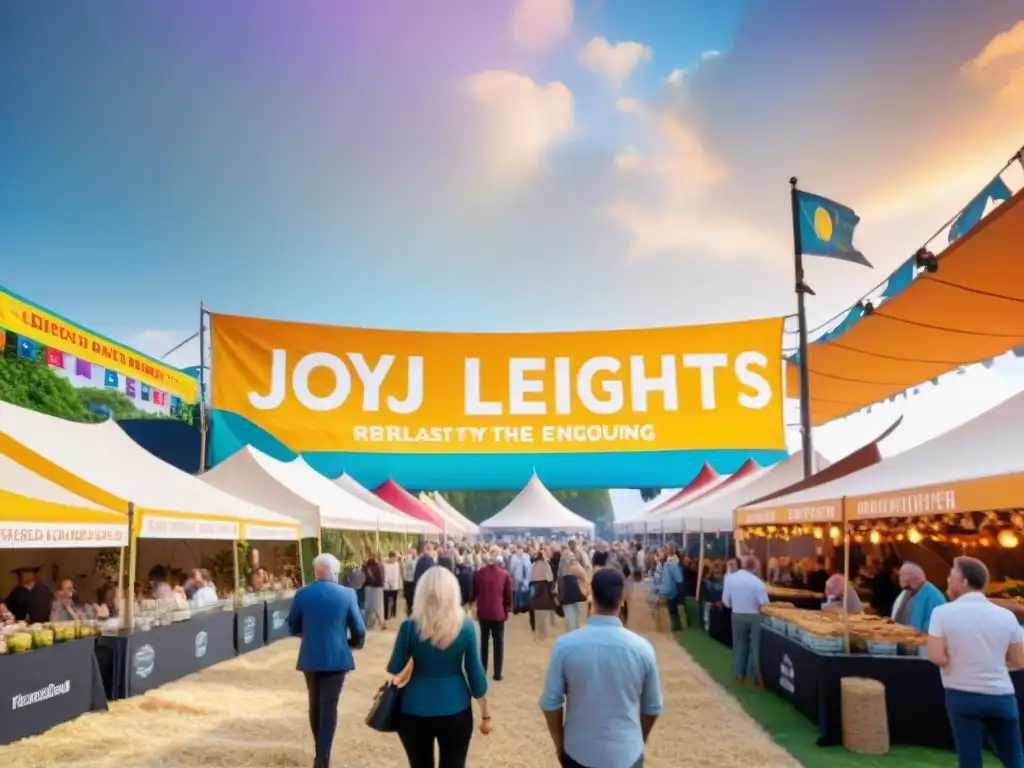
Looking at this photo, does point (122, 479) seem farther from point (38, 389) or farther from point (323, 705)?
point (38, 389)

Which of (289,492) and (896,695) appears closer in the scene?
(896,695)

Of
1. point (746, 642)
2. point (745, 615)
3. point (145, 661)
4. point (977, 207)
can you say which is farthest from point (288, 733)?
point (977, 207)

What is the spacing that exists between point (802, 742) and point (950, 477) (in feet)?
7.75

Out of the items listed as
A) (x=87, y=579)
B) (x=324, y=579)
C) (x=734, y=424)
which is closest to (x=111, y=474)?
(x=87, y=579)

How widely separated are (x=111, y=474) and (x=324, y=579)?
5.33 m

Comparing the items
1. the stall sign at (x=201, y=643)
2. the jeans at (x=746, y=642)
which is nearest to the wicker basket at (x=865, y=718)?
the jeans at (x=746, y=642)

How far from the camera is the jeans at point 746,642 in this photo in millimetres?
9430

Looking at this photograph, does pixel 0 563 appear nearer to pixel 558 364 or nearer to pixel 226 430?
pixel 226 430

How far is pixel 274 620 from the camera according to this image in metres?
13.8

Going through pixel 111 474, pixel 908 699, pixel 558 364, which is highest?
pixel 558 364

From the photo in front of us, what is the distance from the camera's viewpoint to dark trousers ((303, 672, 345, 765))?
5570mm

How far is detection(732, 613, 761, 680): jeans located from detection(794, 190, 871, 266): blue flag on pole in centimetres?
873

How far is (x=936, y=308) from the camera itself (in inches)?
535

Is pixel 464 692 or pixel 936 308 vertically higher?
pixel 936 308
